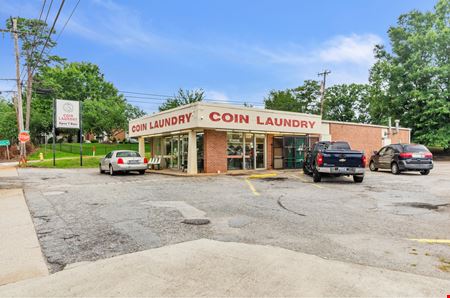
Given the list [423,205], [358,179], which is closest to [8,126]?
[358,179]

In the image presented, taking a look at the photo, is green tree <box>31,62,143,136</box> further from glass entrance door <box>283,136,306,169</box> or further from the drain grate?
the drain grate

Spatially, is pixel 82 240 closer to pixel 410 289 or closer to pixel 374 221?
pixel 410 289

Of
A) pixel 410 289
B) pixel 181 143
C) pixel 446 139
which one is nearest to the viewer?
pixel 410 289

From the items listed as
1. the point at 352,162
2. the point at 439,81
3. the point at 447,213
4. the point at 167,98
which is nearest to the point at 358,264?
the point at 447,213

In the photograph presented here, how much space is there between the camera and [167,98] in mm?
47188

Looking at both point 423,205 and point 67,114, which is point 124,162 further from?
point 423,205

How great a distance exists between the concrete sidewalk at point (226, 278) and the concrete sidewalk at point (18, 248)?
0.38 metres

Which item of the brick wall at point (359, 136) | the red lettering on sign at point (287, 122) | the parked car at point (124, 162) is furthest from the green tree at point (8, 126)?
the brick wall at point (359, 136)

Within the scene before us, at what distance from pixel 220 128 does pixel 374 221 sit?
1198cm

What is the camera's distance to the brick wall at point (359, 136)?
79.3ft

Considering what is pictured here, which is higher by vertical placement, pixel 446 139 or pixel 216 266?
pixel 446 139

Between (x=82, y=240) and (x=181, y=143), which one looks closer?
(x=82, y=240)

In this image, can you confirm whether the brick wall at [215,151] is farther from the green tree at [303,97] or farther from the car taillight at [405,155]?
the green tree at [303,97]

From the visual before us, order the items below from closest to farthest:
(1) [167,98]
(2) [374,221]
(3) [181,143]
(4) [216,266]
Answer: (4) [216,266]
(2) [374,221]
(3) [181,143]
(1) [167,98]
